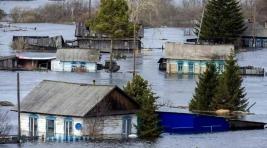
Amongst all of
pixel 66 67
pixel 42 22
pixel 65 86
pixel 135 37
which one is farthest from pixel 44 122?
pixel 42 22

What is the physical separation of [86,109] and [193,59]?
1193 inches

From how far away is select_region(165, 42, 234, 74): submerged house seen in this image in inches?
2532

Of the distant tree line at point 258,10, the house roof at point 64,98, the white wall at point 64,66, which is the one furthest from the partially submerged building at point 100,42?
the house roof at point 64,98

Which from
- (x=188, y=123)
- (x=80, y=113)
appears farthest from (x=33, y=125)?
(x=188, y=123)

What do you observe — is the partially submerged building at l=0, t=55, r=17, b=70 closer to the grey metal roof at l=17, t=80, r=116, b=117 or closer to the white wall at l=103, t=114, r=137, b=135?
the grey metal roof at l=17, t=80, r=116, b=117

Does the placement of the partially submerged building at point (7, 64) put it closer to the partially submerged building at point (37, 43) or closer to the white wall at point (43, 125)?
the partially submerged building at point (37, 43)

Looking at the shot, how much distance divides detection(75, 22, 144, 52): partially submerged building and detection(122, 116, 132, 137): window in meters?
40.9

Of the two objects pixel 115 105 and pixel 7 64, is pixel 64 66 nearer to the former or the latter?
pixel 7 64

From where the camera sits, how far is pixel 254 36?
87500 millimetres

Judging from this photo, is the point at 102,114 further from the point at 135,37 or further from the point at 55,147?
the point at 135,37

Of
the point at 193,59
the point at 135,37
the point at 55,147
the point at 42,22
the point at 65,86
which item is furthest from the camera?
the point at 42,22

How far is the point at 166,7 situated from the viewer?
388 feet

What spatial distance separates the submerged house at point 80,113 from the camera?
35.0 metres

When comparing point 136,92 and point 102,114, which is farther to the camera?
point 136,92
